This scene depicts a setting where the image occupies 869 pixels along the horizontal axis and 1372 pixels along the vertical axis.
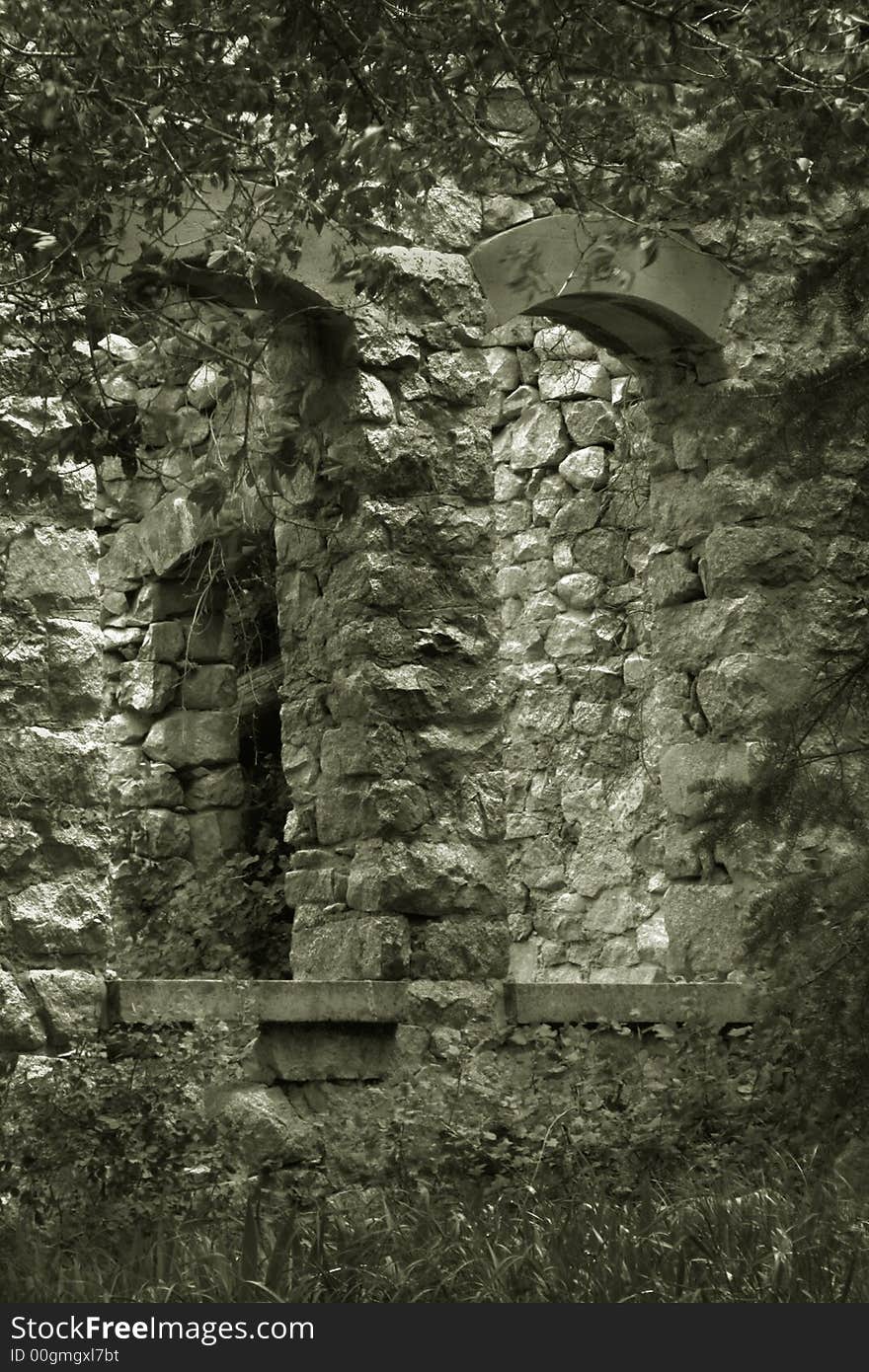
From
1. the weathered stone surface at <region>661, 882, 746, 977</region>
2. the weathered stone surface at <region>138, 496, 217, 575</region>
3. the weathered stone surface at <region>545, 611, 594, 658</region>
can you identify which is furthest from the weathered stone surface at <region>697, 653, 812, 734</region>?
the weathered stone surface at <region>138, 496, 217, 575</region>

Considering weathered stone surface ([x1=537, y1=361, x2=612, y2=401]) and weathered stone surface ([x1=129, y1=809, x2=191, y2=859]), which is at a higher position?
weathered stone surface ([x1=537, y1=361, x2=612, y2=401])

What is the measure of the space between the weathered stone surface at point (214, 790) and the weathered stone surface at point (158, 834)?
0.14 meters

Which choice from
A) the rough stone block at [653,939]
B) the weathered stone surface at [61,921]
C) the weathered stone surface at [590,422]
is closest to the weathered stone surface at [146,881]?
the rough stone block at [653,939]

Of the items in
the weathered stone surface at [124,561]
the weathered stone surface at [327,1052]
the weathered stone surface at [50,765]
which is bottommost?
the weathered stone surface at [327,1052]

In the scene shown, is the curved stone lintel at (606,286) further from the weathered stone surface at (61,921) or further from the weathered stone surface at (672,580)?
the weathered stone surface at (61,921)

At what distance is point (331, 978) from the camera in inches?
243

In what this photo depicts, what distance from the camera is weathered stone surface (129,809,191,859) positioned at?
8.93 metres

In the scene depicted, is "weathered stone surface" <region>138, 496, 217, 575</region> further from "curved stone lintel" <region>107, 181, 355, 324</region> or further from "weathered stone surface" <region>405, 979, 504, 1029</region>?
"weathered stone surface" <region>405, 979, 504, 1029</region>

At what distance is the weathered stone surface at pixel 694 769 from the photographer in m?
6.56

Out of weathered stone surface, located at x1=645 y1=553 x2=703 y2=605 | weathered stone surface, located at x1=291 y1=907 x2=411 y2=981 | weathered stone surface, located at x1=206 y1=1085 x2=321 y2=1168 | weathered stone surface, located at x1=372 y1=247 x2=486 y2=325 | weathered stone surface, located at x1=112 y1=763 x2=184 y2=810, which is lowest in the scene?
weathered stone surface, located at x1=206 y1=1085 x2=321 y2=1168

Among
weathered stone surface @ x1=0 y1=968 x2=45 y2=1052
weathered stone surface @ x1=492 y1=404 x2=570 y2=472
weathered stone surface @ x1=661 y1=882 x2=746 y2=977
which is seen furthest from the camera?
weathered stone surface @ x1=492 y1=404 x2=570 y2=472

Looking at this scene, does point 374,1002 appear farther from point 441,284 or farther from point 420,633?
point 441,284

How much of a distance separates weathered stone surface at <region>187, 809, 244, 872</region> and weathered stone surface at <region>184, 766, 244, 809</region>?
40 mm

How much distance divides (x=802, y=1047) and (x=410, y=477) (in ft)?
9.57
